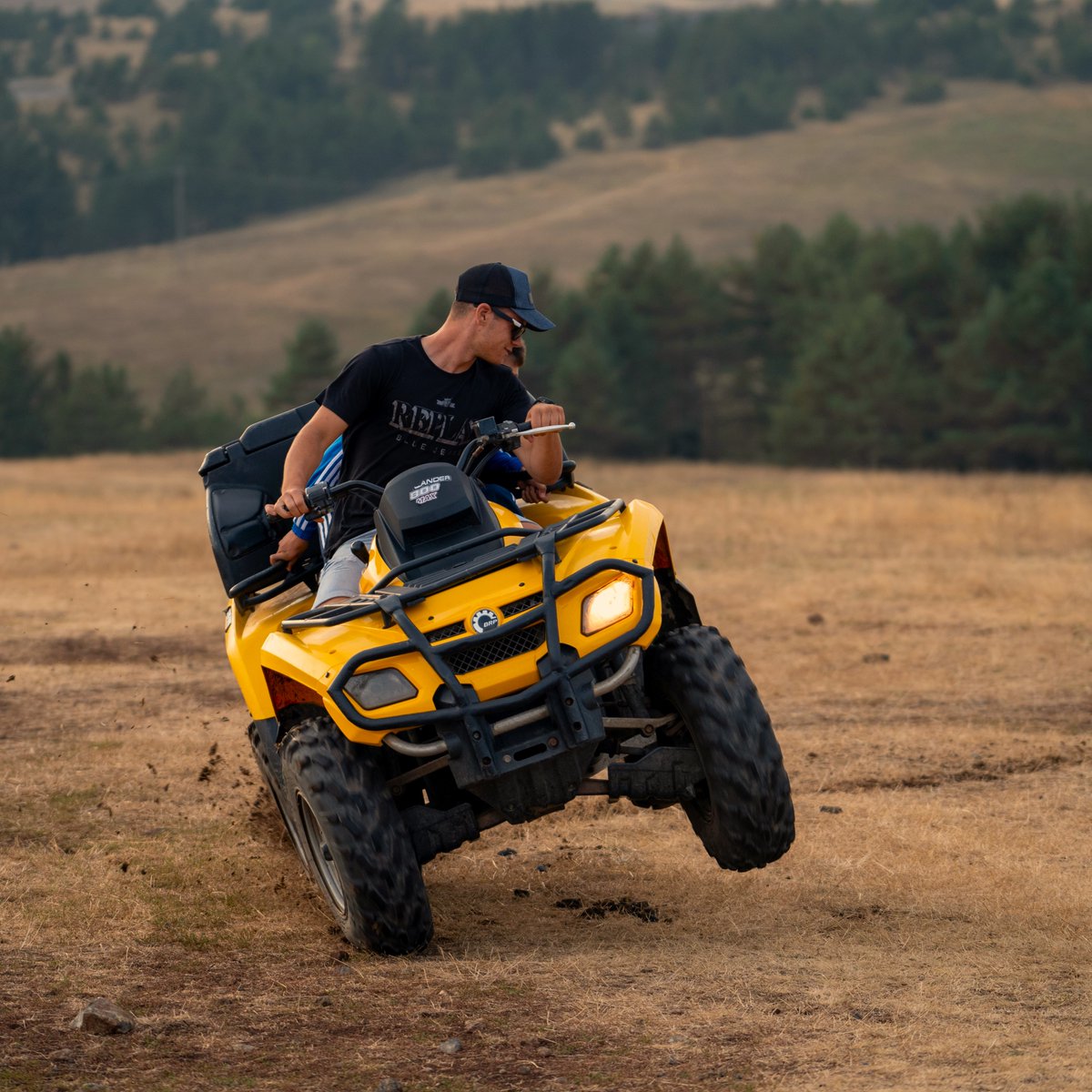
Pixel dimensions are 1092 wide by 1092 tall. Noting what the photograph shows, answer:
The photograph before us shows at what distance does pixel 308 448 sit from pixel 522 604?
4.54ft

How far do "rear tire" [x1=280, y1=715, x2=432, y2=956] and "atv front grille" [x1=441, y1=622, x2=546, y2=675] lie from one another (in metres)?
0.52

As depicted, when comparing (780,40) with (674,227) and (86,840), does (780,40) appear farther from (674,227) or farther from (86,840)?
(86,840)

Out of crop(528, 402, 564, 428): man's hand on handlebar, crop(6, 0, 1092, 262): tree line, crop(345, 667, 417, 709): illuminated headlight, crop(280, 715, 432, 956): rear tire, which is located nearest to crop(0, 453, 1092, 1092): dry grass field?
crop(280, 715, 432, 956): rear tire

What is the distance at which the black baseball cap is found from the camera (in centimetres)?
646

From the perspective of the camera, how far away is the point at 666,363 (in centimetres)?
5512

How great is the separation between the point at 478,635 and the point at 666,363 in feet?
165

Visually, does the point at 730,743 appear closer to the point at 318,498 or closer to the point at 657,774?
the point at 657,774

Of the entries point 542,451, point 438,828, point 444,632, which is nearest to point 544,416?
point 542,451

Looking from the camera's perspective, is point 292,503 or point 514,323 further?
point 514,323

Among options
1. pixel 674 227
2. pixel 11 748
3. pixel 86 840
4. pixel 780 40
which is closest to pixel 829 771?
pixel 86 840

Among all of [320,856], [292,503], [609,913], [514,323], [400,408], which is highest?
[514,323]

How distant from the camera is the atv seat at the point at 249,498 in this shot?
7.22 metres

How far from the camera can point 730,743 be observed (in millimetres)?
5781

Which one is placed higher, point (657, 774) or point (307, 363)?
point (657, 774)
